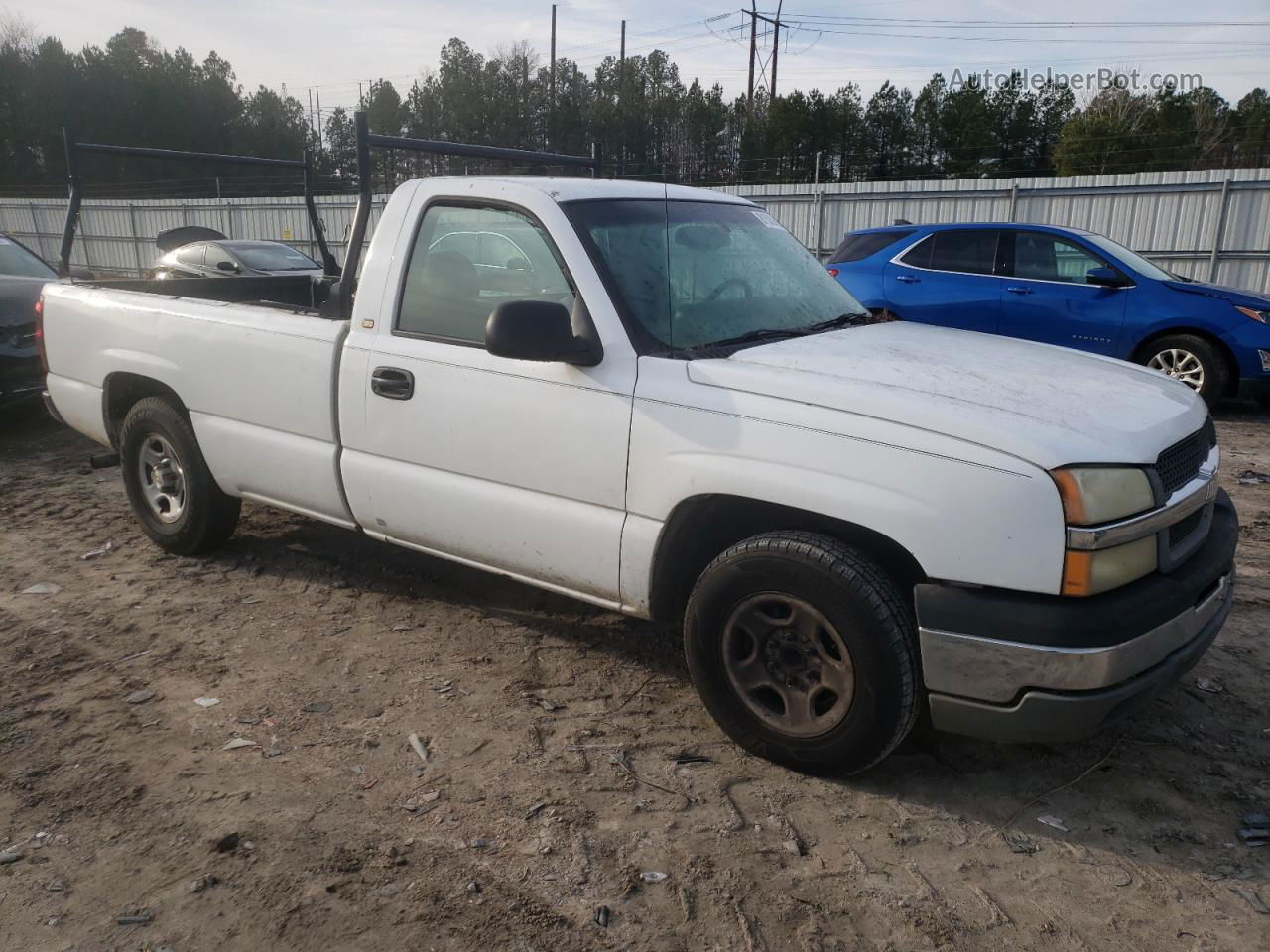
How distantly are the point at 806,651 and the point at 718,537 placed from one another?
1.71 feet

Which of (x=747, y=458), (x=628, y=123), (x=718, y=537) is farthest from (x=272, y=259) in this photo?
(x=628, y=123)

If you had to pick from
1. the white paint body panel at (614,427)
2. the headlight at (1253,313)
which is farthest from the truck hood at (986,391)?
the headlight at (1253,313)

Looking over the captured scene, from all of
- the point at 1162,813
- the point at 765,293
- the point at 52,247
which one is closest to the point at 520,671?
the point at 765,293

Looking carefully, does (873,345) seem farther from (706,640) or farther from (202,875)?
(202,875)

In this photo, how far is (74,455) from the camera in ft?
24.1

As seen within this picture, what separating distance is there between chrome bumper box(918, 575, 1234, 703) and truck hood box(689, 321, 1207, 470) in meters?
0.50

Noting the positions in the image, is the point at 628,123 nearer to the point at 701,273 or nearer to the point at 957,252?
the point at 957,252

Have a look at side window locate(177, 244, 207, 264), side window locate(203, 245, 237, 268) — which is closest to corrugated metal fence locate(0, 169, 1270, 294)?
side window locate(203, 245, 237, 268)

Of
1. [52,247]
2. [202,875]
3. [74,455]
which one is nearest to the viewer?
[202,875]

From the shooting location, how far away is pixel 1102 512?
8.24 feet

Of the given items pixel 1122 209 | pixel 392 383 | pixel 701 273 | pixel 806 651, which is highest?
pixel 1122 209

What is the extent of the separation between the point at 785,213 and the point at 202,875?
17.1 metres

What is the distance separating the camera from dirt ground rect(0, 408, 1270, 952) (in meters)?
2.42

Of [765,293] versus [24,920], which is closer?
[24,920]
